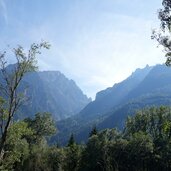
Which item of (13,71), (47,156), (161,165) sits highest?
(13,71)

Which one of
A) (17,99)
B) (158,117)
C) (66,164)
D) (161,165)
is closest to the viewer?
(17,99)

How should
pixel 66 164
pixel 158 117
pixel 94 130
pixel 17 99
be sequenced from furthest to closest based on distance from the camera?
pixel 94 130 < pixel 158 117 < pixel 66 164 < pixel 17 99

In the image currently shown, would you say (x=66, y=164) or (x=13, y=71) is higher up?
(x=13, y=71)

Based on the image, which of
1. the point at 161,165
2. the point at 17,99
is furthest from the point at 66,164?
Result: the point at 17,99

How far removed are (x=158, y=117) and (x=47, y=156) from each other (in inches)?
1297

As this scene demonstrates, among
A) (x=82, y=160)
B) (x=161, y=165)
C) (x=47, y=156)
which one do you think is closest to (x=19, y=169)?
(x=47, y=156)

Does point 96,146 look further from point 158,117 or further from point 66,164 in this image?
point 158,117

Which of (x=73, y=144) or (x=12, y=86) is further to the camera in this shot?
(x=73, y=144)

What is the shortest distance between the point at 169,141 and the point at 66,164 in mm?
23705

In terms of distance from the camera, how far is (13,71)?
34375 millimetres

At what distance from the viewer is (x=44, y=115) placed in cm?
11494

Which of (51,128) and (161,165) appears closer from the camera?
(161,165)

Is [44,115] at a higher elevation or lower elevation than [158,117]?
higher

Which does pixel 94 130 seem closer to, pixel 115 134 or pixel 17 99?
pixel 115 134
